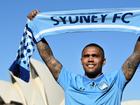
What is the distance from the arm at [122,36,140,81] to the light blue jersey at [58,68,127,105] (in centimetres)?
7

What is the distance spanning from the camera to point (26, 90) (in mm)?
32625

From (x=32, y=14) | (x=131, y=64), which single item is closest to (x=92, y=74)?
(x=131, y=64)

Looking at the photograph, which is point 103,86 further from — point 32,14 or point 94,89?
point 32,14

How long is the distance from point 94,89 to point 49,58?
75cm

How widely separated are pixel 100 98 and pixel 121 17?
223cm

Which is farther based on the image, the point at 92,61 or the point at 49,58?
the point at 49,58

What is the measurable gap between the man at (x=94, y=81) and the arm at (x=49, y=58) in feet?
0.11

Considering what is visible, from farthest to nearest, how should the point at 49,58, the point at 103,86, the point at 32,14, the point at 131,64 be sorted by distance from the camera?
1. the point at 32,14
2. the point at 49,58
3. the point at 131,64
4. the point at 103,86

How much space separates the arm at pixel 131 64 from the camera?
4523 mm

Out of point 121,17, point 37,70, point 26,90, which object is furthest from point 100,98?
point 26,90

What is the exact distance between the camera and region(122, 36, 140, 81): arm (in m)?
4.52

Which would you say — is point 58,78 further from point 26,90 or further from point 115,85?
point 26,90

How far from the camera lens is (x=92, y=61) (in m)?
4.37

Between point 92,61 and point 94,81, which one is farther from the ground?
point 92,61
